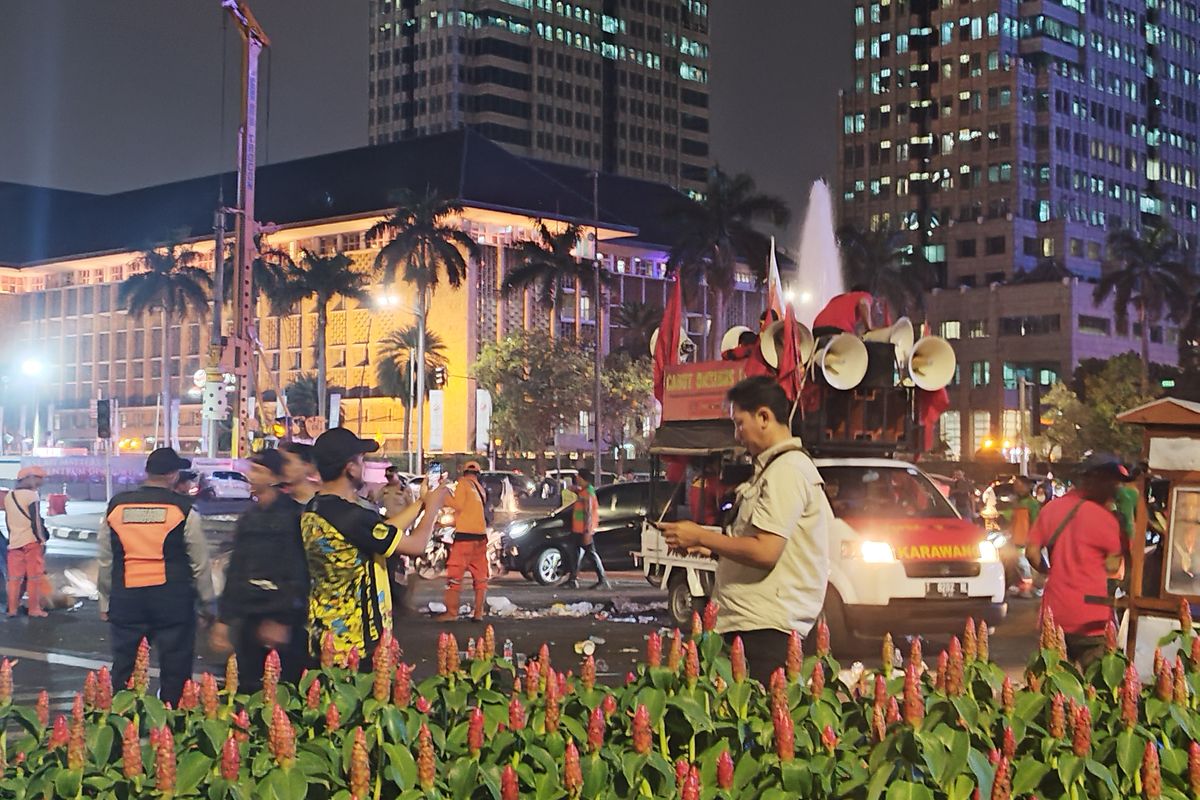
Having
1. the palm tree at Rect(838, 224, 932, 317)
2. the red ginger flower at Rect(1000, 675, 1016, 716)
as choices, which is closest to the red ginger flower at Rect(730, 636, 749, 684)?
the red ginger flower at Rect(1000, 675, 1016, 716)

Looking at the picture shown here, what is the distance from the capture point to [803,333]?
44.2 ft

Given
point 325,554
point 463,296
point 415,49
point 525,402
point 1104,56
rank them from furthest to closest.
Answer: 1. point 415,49
2. point 1104,56
3. point 463,296
4. point 525,402
5. point 325,554

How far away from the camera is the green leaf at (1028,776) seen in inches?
158

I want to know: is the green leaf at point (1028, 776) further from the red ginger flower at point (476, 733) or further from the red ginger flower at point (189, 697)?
the red ginger flower at point (189, 697)

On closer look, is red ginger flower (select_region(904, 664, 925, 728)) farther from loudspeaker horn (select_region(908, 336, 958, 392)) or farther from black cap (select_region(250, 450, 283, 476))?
loudspeaker horn (select_region(908, 336, 958, 392))

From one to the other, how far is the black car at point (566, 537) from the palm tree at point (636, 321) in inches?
2336

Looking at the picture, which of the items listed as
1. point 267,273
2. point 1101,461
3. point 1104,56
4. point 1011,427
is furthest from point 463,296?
point 1101,461

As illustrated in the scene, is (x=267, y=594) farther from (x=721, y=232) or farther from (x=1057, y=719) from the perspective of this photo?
(x=721, y=232)

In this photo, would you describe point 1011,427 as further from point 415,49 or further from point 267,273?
point 415,49

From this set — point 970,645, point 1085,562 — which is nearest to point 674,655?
point 970,645

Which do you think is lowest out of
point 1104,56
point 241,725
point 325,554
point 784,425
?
point 241,725

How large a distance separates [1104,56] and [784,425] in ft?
432

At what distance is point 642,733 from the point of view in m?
3.95

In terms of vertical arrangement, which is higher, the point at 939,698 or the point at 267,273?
the point at 267,273
